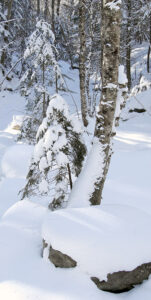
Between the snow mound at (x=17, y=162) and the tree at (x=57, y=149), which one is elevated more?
the tree at (x=57, y=149)

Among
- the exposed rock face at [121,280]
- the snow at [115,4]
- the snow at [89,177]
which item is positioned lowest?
the exposed rock face at [121,280]

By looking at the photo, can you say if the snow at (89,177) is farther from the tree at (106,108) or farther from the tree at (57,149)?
the tree at (57,149)

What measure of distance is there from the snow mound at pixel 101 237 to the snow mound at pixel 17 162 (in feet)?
13.9

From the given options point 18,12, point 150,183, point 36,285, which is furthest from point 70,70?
point 36,285

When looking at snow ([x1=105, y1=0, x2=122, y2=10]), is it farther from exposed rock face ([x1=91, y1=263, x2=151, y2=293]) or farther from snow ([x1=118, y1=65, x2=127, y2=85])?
exposed rock face ([x1=91, y1=263, x2=151, y2=293])

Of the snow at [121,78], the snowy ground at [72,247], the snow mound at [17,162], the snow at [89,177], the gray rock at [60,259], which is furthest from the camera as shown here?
the snow mound at [17,162]

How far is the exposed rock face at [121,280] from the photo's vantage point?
2.70 meters

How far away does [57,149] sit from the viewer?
3848mm

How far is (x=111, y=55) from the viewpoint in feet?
11.3

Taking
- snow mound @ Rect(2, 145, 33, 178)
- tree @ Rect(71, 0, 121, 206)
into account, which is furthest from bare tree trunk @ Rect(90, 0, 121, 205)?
snow mound @ Rect(2, 145, 33, 178)

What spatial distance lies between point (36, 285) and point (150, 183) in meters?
4.02

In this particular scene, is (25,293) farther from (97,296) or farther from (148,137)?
(148,137)

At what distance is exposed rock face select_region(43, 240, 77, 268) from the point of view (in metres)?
2.88

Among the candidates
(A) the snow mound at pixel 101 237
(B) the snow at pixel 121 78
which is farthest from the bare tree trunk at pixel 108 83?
(A) the snow mound at pixel 101 237
